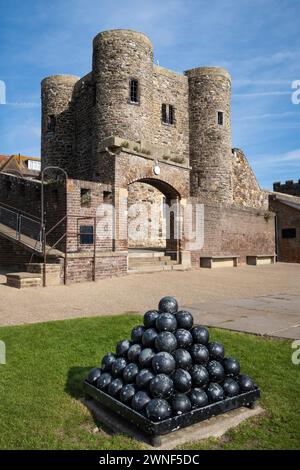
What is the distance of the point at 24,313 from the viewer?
26.1 feet

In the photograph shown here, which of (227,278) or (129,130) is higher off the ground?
(129,130)

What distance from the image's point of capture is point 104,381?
3.94m

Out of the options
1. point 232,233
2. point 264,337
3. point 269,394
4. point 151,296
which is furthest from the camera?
point 232,233

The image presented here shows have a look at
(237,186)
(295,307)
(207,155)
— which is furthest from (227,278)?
(237,186)

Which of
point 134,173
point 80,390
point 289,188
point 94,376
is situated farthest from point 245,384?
point 289,188

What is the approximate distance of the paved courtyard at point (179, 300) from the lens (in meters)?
7.05

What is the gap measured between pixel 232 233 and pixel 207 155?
25.8 feet

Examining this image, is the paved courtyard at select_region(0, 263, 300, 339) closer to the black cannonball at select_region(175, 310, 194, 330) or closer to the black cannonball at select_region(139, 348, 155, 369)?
the black cannonball at select_region(175, 310, 194, 330)

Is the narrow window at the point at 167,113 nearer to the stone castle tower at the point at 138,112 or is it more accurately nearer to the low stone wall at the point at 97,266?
the stone castle tower at the point at 138,112

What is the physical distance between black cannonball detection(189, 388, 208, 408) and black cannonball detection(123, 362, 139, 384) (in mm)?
530

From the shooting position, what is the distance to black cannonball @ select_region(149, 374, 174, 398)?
3387mm

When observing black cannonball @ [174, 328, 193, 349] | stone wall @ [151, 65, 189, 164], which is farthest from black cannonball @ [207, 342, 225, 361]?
stone wall @ [151, 65, 189, 164]

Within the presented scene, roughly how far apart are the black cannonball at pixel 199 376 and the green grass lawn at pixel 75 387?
450 mm

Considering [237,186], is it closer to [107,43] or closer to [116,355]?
[107,43]
